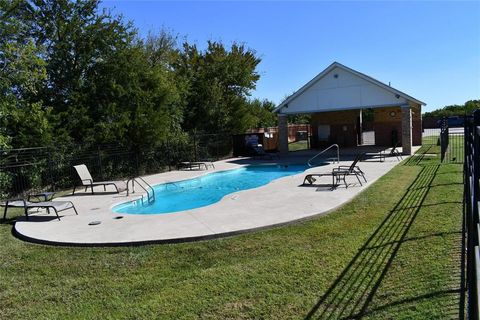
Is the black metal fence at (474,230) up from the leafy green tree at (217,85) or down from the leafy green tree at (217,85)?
down

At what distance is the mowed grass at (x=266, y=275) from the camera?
4160 millimetres

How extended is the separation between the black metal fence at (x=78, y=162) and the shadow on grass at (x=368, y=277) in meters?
11.4

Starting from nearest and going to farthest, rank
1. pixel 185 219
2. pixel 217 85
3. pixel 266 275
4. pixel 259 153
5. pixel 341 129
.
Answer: pixel 266 275 → pixel 185 219 → pixel 259 153 → pixel 217 85 → pixel 341 129

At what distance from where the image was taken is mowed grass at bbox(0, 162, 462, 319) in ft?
13.6

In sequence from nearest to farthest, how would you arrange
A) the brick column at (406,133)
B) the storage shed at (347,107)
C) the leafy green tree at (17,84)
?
the leafy green tree at (17,84) → the brick column at (406,133) → the storage shed at (347,107)

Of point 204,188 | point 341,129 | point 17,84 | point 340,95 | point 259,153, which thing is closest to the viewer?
point 17,84

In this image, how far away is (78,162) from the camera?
50.4ft

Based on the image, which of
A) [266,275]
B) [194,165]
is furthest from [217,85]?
[266,275]

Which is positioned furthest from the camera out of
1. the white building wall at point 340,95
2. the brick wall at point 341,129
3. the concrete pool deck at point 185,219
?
the brick wall at point 341,129

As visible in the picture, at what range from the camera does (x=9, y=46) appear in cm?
1253

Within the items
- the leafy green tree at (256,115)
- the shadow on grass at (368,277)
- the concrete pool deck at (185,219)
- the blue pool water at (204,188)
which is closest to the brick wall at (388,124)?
the leafy green tree at (256,115)

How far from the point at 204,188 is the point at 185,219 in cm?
685

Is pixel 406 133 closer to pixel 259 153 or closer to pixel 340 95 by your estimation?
pixel 340 95

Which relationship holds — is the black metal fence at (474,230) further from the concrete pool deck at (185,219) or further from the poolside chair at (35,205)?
the poolside chair at (35,205)
